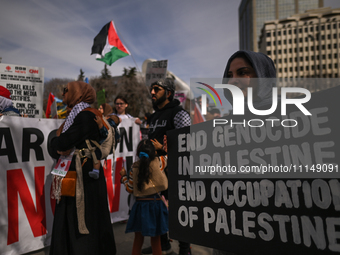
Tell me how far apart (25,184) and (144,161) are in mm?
1673

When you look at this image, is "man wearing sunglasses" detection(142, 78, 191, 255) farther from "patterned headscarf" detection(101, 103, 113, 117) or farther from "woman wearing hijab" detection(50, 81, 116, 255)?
"patterned headscarf" detection(101, 103, 113, 117)

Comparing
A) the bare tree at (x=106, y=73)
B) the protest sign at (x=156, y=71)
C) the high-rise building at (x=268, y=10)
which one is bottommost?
the protest sign at (x=156, y=71)

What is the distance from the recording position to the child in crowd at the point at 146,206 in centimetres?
257

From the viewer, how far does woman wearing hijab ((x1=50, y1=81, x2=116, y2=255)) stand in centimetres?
214

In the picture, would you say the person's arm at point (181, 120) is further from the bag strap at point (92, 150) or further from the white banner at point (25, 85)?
the white banner at point (25, 85)

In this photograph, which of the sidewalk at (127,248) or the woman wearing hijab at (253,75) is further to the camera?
the sidewalk at (127,248)

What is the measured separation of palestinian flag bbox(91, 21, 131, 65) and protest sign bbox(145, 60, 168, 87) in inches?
34.8

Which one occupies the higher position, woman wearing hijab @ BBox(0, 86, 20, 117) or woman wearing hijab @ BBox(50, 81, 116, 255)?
woman wearing hijab @ BBox(0, 86, 20, 117)

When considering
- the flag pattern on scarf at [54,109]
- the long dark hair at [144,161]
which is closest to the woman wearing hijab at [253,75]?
the long dark hair at [144,161]

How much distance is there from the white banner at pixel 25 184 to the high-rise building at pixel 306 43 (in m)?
87.5

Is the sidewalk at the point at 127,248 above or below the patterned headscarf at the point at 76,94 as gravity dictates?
below

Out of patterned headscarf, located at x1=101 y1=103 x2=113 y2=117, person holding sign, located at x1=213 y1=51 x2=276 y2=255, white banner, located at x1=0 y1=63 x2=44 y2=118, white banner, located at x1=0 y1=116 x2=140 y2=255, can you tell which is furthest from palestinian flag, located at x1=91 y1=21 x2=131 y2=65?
person holding sign, located at x1=213 y1=51 x2=276 y2=255

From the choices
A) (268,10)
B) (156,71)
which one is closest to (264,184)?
(156,71)

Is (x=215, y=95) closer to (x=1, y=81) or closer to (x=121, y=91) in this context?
(x=1, y=81)
